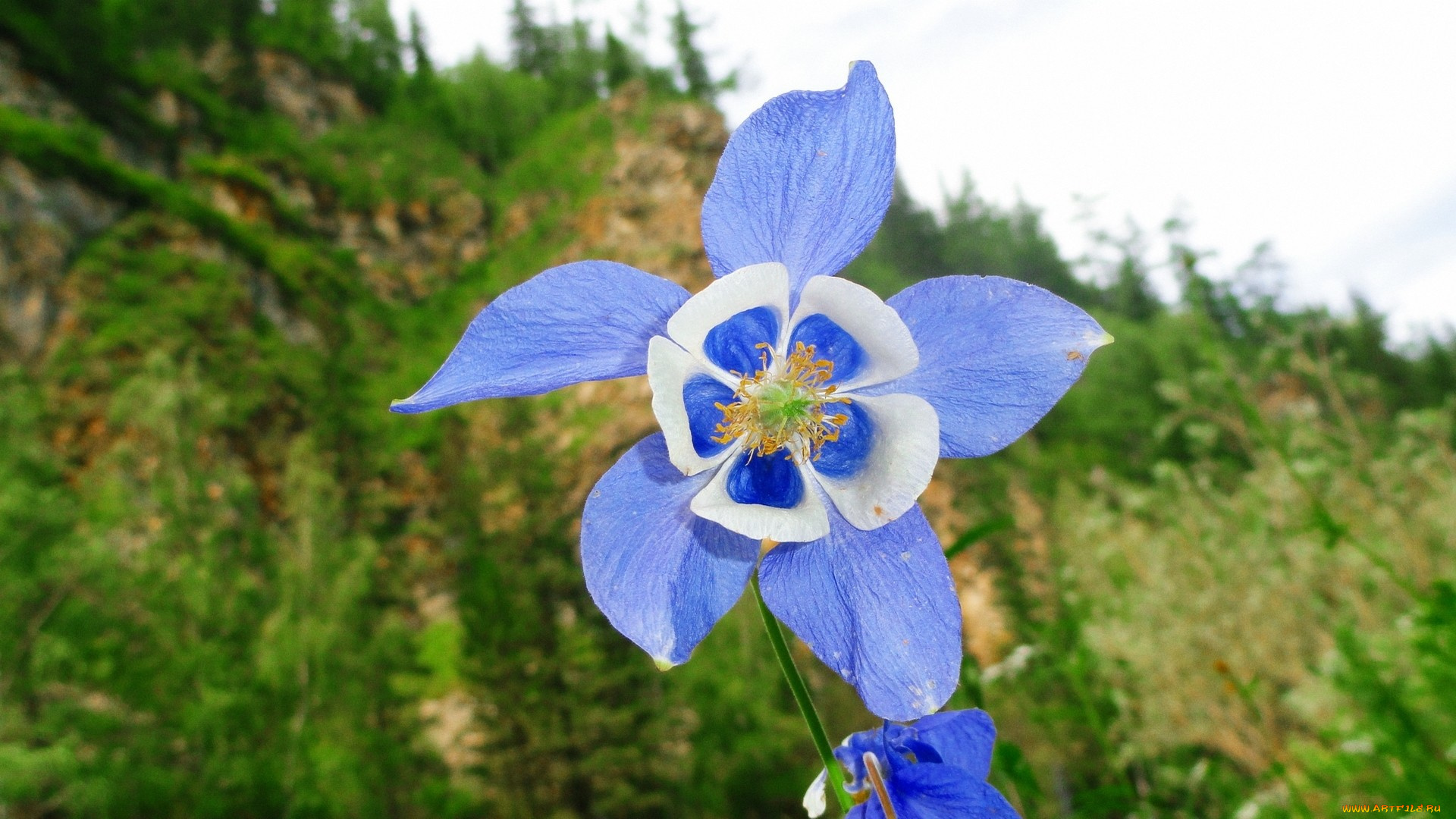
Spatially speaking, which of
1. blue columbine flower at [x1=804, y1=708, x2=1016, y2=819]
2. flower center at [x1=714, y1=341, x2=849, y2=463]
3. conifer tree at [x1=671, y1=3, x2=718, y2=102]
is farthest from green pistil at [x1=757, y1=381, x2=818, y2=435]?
conifer tree at [x1=671, y1=3, x2=718, y2=102]

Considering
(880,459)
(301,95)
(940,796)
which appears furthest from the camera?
(301,95)

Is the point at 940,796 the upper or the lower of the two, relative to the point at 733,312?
lower

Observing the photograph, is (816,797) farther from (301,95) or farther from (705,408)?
(301,95)

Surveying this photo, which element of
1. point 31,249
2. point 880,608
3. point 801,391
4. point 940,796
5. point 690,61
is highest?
point 690,61

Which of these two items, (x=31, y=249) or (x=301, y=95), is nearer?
(x=31, y=249)

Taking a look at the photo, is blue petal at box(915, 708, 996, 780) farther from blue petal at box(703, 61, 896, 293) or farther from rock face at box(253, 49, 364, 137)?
rock face at box(253, 49, 364, 137)

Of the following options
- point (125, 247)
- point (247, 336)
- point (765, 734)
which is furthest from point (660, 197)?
point (765, 734)

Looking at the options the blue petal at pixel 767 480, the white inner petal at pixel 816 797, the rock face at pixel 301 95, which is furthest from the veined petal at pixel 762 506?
the rock face at pixel 301 95

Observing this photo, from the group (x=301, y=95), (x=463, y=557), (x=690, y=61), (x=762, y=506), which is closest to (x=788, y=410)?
(x=762, y=506)
